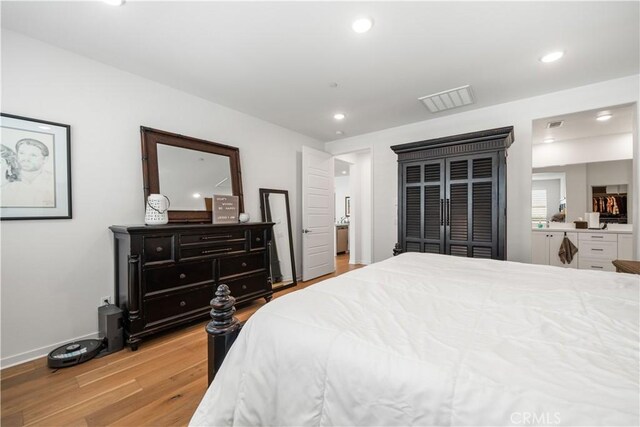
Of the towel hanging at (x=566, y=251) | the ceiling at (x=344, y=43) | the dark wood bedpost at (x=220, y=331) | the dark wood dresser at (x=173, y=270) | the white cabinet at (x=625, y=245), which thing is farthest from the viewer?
the towel hanging at (x=566, y=251)

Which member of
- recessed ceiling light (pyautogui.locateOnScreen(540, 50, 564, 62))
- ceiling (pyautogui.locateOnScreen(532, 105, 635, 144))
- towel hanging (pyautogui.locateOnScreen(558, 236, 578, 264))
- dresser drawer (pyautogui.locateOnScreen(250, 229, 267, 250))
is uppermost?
recessed ceiling light (pyautogui.locateOnScreen(540, 50, 564, 62))

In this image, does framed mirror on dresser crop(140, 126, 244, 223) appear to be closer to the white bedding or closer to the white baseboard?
the white baseboard

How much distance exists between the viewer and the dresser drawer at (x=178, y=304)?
7.57 feet

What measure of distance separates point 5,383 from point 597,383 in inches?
124

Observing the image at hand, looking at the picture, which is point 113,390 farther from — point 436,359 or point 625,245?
point 625,245

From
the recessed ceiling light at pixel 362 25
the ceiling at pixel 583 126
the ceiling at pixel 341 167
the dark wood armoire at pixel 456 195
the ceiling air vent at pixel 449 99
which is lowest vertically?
the dark wood armoire at pixel 456 195

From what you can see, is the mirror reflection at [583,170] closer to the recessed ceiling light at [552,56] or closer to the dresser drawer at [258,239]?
the recessed ceiling light at [552,56]

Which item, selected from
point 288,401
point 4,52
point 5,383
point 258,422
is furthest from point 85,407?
point 4,52

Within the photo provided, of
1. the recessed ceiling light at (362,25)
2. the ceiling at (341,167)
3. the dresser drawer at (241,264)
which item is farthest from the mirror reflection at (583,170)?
the dresser drawer at (241,264)

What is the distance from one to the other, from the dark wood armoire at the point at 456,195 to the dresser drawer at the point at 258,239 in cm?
162

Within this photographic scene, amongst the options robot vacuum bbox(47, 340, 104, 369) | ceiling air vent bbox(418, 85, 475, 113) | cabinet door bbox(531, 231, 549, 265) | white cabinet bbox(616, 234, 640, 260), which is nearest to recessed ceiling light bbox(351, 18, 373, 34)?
ceiling air vent bbox(418, 85, 475, 113)

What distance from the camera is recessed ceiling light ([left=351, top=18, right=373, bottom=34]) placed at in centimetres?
186

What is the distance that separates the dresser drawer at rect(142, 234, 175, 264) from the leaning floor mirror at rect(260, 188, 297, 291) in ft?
5.10

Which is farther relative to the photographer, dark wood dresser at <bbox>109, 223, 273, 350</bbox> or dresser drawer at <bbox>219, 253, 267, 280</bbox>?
dresser drawer at <bbox>219, 253, 267, 280</bbox>
